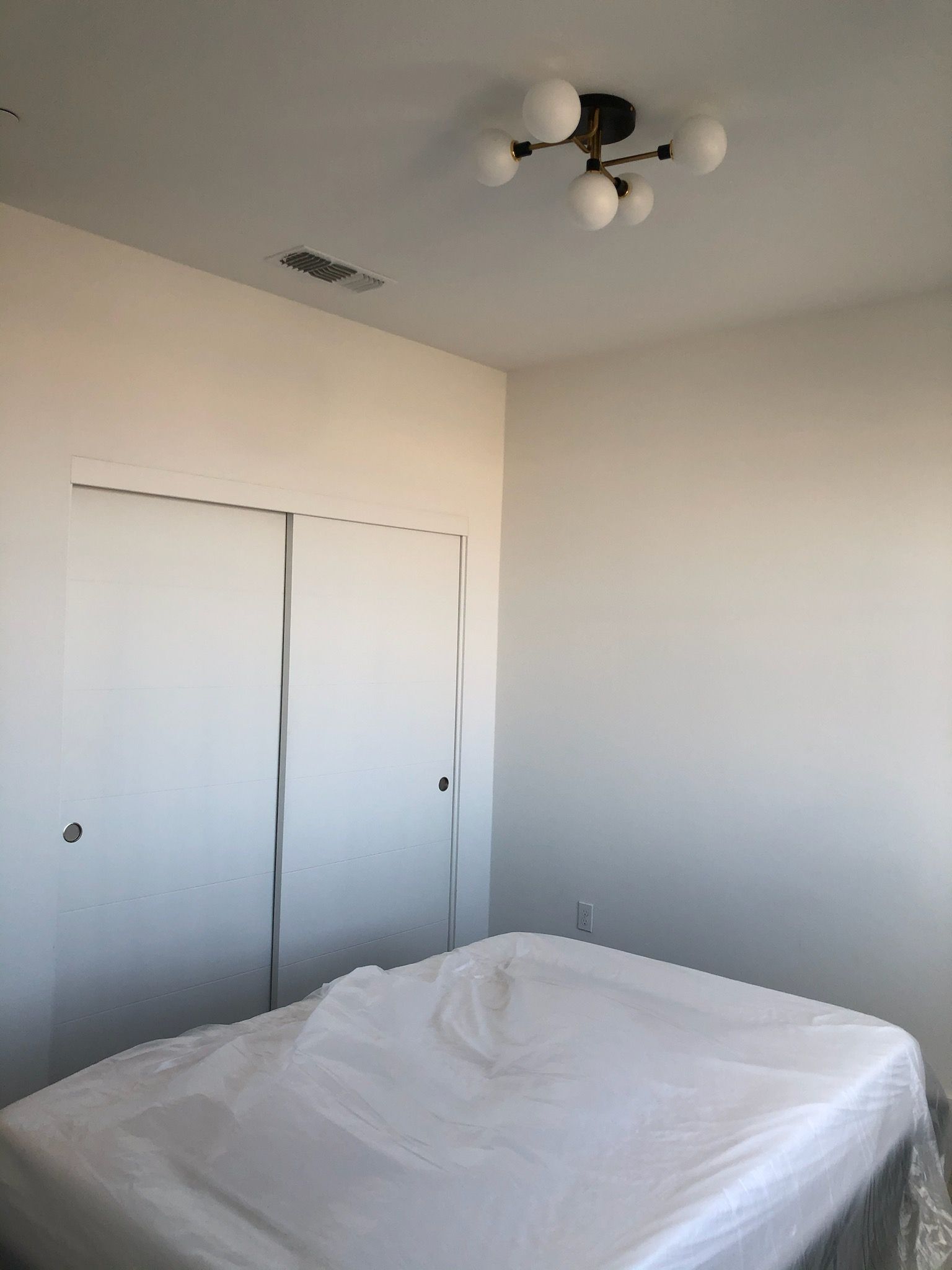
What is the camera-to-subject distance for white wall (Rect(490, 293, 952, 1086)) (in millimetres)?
3006

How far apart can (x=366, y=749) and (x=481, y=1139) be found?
2.09m

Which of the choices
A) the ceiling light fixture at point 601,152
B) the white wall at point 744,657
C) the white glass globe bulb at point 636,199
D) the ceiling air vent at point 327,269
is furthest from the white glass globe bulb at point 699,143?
the white wall at point 744,657

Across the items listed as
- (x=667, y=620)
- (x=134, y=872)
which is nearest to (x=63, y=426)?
(x=134, y=872)

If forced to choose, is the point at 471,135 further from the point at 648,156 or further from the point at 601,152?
the point at 648,156

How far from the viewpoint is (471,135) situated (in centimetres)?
214

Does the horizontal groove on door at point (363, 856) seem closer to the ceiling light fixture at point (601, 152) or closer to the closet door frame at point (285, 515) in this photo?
the closet door frame at point (285, 515)

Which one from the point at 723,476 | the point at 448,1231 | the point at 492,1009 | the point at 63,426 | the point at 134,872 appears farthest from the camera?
the point at 723,476

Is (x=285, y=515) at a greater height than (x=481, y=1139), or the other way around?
(x=285, y=515)

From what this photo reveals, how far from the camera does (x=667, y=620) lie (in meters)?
3.61

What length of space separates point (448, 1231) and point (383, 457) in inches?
110

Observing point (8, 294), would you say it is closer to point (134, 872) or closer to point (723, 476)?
point (134, 872)

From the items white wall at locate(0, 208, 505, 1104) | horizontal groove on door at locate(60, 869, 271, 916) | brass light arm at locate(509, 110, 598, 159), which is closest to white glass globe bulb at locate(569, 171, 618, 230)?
brass light arm at locate(509, 110, 598, 159)

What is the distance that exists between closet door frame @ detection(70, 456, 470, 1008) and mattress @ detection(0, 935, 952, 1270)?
3.86 feet

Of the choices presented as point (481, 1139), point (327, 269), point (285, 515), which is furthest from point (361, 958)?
point (327, 269)
